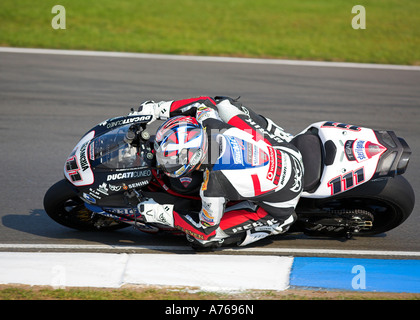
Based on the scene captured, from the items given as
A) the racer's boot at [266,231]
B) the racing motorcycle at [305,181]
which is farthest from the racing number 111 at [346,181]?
the racer's boot at [266,231]

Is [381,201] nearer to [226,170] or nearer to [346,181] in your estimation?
[346,181]

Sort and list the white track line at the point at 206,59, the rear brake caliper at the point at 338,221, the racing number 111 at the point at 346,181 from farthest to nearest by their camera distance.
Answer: the white track line at the point at 206,59 < the rear brake caliper at the point at 338,221 < the racing number 111 at the point at 346,181

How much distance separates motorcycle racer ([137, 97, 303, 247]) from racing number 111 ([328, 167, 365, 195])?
293mm

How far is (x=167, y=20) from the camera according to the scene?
49.3 feet

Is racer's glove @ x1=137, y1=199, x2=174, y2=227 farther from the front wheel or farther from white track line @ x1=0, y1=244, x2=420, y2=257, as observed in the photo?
the front wheel

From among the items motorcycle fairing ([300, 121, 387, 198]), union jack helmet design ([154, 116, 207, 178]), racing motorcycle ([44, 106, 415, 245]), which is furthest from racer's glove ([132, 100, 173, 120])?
motorcycle fairing ([300, 121, 387, 198])

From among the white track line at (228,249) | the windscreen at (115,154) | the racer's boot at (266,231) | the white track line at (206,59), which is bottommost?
the white track line at (228,249)

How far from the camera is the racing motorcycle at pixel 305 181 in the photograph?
5242 millimetres

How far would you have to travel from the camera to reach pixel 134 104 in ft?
31.9

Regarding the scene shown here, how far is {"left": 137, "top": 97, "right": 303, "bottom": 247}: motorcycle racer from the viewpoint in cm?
493

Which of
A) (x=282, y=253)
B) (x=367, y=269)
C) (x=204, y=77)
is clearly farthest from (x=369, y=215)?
(x=204, y=77)

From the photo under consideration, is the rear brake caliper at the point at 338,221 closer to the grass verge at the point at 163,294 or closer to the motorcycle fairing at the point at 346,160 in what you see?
the motorcycle fairing at the point at 346,160

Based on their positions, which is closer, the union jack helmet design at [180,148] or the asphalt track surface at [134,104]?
the union jack helmet design at [180,148]
